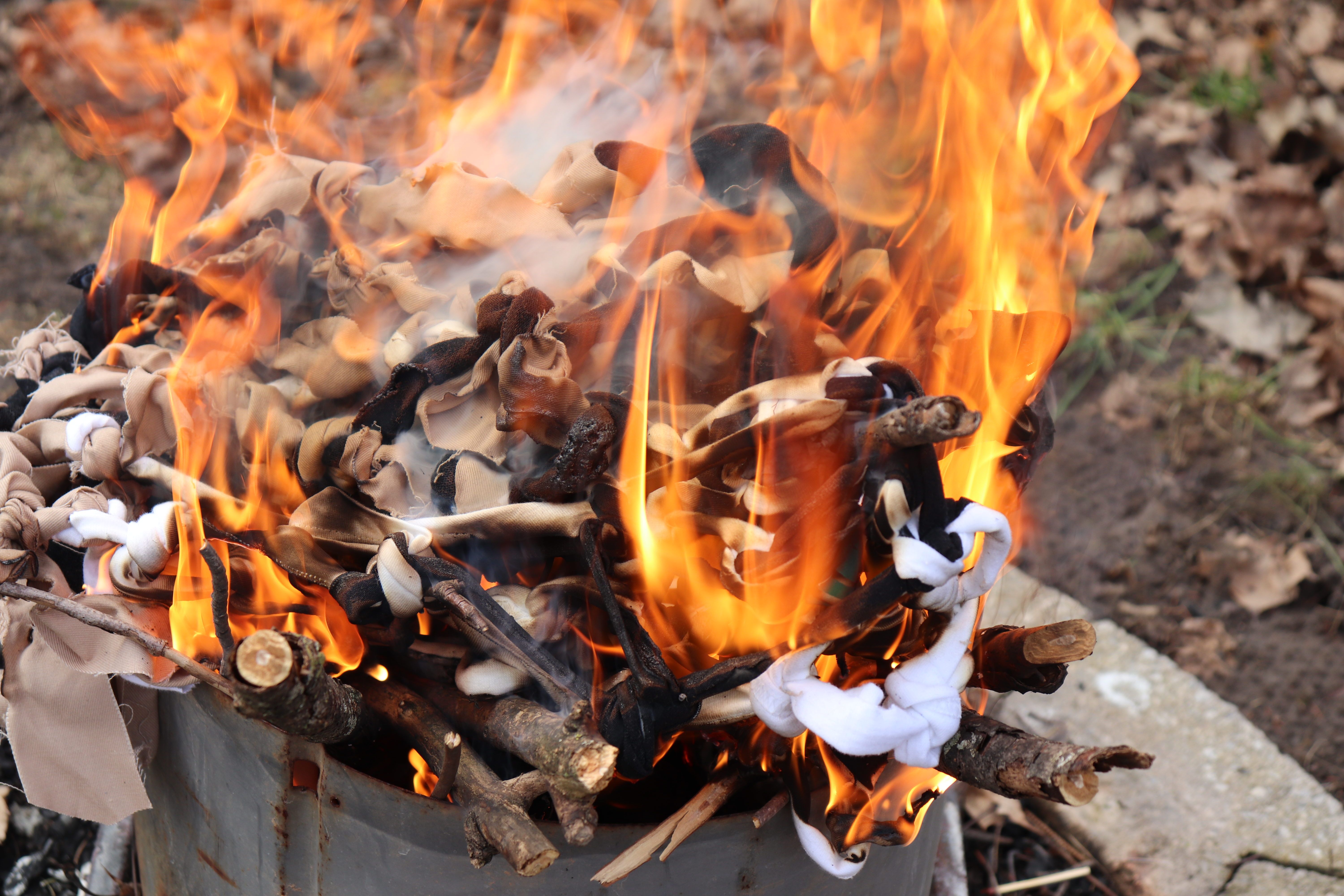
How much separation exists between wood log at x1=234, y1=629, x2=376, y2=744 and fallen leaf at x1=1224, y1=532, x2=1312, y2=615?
2748mm

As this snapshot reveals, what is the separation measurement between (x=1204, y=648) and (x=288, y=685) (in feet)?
8.71

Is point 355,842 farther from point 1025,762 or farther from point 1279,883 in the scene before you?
point 1279,883

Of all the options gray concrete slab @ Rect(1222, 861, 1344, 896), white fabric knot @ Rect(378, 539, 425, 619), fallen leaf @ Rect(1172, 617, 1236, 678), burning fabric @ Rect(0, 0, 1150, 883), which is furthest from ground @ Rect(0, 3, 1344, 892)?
white fabric knot @ Rect(378, 539, 425, 619)

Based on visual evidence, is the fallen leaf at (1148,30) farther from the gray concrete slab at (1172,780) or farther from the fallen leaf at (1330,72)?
the gray concrete slab at (1172,780)

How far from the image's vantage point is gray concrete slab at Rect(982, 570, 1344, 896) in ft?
6.64

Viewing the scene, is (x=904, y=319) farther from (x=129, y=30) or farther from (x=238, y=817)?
(x=129, y=30)

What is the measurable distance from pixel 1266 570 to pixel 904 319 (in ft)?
6.87

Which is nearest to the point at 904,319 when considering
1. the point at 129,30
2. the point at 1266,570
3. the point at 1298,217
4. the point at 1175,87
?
the point at 1266,570

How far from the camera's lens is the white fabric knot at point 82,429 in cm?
152

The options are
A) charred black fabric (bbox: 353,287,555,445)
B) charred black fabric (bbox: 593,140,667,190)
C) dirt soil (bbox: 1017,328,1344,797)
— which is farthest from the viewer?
dirt soil (bbox: 1017,328,1344,797)

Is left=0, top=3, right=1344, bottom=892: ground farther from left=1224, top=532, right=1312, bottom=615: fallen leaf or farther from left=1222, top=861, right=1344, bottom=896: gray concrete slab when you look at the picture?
left=1222, top=861, right=1344, bottom=896: gray concrete slab

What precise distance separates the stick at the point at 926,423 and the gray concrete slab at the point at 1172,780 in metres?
1.38

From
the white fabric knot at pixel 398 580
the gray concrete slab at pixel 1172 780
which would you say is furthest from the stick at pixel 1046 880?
the white fabric knot at pixel 398 580

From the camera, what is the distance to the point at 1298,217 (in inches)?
146
